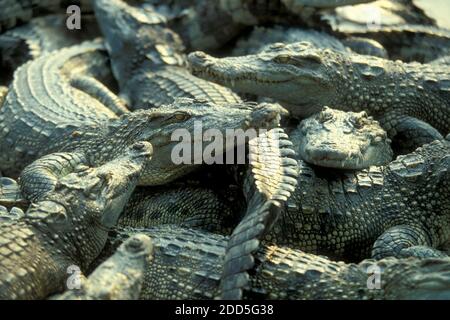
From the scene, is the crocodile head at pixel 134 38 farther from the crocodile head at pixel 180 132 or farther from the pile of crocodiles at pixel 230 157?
the crocodile head at pixel 180 132

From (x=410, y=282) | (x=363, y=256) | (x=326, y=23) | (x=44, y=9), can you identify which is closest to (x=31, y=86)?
(x=44, y=9)

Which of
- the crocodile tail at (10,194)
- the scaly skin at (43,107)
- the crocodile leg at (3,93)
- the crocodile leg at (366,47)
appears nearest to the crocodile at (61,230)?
the crocodile tail at (10,194)

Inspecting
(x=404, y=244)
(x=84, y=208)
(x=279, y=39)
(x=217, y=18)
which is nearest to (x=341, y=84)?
(x=279, y=39)

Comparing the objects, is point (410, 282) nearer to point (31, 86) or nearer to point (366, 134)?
point (366, 134)

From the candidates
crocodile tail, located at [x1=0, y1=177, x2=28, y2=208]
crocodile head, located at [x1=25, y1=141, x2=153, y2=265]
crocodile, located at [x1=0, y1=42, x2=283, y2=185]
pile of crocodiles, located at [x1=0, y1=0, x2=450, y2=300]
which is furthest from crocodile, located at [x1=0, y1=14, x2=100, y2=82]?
crocodile head, located at [x1=25, y1=141, x2=153, y2=265]

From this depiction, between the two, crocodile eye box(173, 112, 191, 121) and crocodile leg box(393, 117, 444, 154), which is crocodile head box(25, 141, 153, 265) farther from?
crocodile leg box(393, 117, 444, 154)

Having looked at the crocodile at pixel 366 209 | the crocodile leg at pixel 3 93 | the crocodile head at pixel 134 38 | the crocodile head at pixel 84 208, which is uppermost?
the crocodile head at pixel 134 38

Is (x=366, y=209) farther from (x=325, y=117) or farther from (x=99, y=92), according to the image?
(x=99, y=92)
